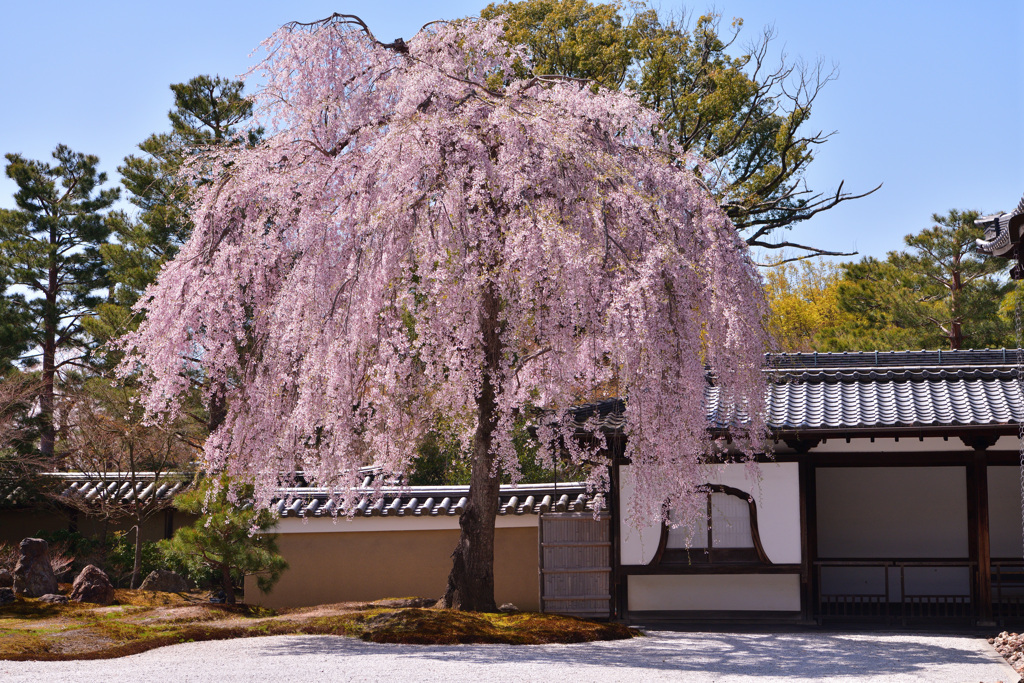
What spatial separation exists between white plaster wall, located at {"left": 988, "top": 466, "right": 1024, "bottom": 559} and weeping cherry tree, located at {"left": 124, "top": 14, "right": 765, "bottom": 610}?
5.36 meters

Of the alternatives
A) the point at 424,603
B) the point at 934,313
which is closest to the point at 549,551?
the point at 424,603

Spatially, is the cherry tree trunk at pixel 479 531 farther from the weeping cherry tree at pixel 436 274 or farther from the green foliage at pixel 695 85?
the green foliage at pixel 695 85

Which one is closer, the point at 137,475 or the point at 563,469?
the point at 563,469

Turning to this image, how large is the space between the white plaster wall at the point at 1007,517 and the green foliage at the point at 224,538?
953 cm

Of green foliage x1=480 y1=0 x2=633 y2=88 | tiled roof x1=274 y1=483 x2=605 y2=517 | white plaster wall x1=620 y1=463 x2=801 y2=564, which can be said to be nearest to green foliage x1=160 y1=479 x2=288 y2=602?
tiled roof x1=274 y1=483 x2=605 y2=517

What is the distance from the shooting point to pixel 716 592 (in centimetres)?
1159

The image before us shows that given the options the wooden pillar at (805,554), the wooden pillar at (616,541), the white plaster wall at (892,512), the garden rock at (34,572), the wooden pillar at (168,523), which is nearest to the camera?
the wooden pillar at (805,554)

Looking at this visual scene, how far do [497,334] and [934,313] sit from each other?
1660 cm

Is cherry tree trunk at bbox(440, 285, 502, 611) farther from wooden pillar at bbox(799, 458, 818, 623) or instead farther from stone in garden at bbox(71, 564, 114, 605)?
stone in garden at bbox(71, 564, 114, 605)

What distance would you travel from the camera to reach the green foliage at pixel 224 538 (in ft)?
39.8

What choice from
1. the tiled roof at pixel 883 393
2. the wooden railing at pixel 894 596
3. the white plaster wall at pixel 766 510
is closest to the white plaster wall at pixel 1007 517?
the wooden railing at pixel 894 596

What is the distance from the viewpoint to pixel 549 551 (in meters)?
12.0

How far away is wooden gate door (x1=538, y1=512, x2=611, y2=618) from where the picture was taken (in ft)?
38.8

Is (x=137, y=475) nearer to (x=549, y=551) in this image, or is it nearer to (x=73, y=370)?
(x=73, y=370)
